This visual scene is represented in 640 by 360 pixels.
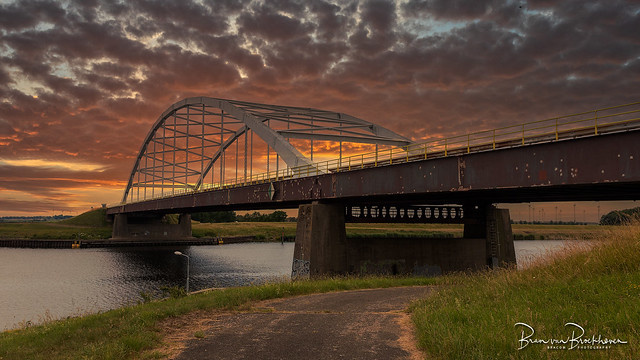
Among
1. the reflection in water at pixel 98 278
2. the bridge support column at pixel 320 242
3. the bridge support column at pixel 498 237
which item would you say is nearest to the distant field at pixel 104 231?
the reflection in water at pixel 98 278

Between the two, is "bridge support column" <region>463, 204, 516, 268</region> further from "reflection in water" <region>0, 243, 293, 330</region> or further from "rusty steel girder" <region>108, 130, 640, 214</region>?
"reflection in water" <region>0, 243, 293, 330</region>

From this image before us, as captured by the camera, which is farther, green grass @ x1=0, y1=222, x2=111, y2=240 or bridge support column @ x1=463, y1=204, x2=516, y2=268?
green grass @ x1=0, y1=222, x2=111, y2=240

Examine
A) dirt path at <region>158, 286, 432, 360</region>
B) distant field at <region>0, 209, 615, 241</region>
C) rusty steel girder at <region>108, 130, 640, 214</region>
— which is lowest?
dirt path at <region>158, 286, 432, 360</region>

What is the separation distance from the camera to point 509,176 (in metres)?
21.9

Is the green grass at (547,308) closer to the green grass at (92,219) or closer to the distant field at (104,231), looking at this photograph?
the distant field at (104,231)

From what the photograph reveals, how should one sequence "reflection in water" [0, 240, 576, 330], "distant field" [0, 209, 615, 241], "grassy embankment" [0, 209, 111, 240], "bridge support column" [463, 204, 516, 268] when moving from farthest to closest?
"distant field" [0, 209, 615, 241], "grassy embankment" [0, 209, 111, 240], "bridge support column" [463, 204, 516, 268], "reflection in water" [0, 240, 576, 330]

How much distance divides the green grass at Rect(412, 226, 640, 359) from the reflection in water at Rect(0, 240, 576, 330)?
24.4ft

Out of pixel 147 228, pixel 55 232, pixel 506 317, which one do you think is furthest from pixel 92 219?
pixel 506 317

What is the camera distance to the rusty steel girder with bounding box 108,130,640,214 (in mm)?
17906

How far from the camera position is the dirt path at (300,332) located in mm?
10539

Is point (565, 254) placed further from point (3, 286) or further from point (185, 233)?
point (185, 233)

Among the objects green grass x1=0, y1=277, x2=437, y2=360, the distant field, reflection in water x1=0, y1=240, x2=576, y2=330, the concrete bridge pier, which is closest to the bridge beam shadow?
reflection in water x1=0, y1=240, x2=576, y2=330

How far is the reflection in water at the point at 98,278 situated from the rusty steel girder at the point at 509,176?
4180 mm

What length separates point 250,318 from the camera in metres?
14.5
